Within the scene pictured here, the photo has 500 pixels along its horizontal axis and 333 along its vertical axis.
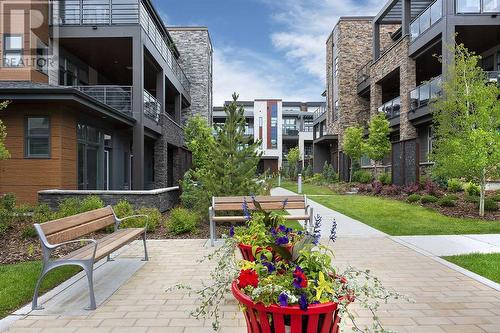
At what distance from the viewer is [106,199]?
12094mm

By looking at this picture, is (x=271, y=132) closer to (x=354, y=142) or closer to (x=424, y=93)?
(x=354, y=142)

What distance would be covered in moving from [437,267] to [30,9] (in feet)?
56.3

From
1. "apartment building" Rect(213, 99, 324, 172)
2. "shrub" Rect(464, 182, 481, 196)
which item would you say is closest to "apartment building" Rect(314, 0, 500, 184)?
"shrub" Rect(464, 182, 481, 196)

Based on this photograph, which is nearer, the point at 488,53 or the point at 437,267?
the point at 437,267

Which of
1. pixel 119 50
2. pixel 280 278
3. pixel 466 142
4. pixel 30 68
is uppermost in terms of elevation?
pixel 119 50

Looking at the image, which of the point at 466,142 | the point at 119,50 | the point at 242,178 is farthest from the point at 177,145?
the point at 466,142

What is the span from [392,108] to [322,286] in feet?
79.3

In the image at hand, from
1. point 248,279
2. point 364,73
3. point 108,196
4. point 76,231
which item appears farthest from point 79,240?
point 364,73

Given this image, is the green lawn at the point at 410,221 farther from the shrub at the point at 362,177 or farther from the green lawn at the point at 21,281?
the shrub at the point at 362,177

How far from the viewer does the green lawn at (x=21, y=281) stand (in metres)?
4.52

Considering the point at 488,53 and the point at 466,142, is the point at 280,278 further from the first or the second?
the point at 488,53

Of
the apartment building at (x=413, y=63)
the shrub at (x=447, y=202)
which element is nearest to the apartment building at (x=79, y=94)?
the shrub at (x=447, y=202)

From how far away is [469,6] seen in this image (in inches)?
676

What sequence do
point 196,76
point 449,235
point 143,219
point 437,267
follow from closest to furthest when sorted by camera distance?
point 437,267
point 449,235
point 143,219
point 196,76
